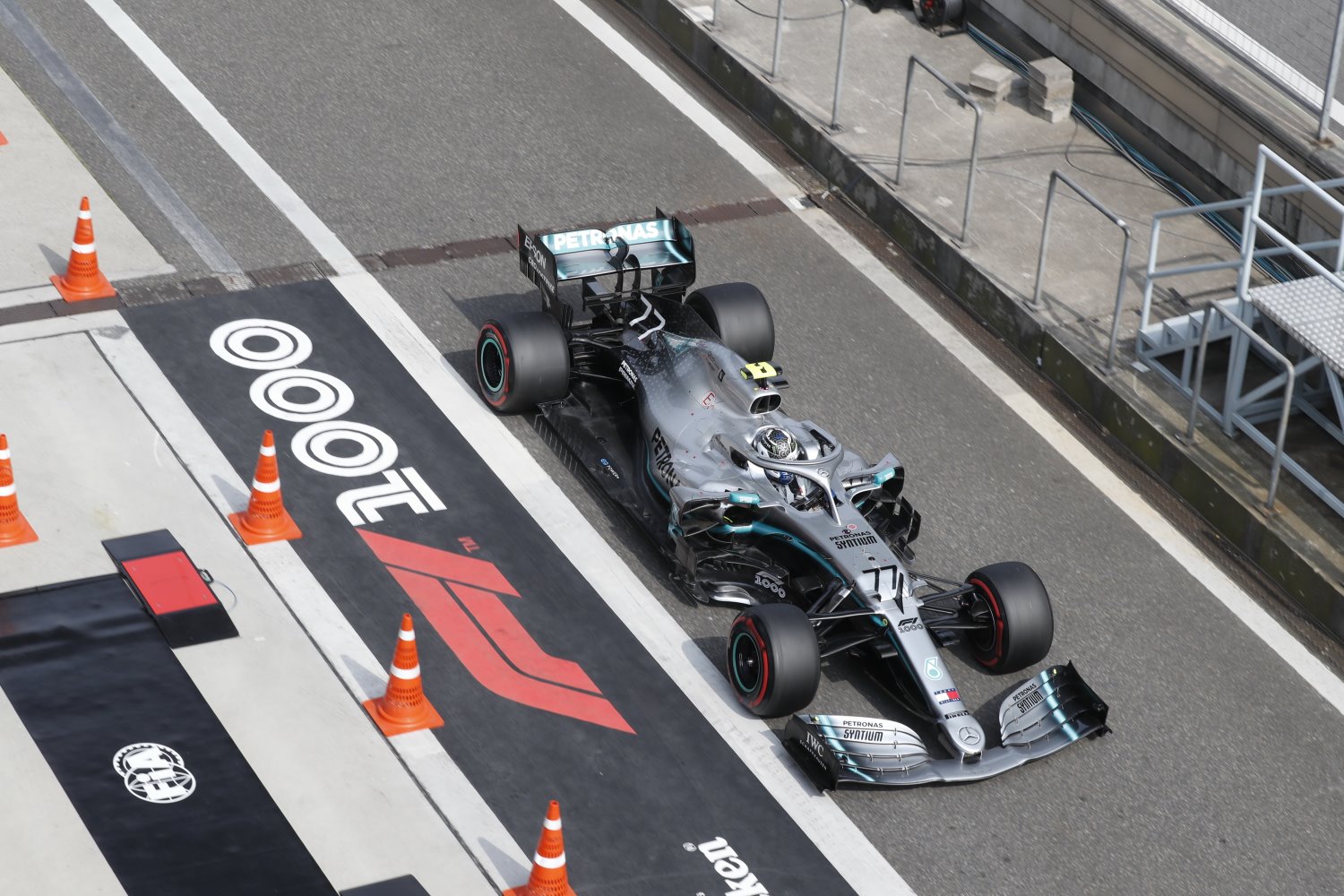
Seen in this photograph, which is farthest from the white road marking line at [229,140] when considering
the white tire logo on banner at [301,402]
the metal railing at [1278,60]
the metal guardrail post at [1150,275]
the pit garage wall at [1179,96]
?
the metal railing at [1278,60]

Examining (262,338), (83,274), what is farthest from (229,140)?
(262,338)

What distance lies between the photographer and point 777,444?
1224 centimetres

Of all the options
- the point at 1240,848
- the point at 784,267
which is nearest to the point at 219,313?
the point at 784,267

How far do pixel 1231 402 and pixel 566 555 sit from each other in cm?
495

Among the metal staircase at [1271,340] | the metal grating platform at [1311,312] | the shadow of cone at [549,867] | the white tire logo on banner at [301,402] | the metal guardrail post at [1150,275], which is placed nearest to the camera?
the shadow of cone at [549,867]

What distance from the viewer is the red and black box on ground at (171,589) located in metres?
11.5

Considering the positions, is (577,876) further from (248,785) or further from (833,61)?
(833,61)

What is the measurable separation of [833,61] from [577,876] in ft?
32.9

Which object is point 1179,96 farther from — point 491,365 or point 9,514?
point 9,514

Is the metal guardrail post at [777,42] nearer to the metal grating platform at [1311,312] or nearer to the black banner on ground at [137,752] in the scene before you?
the metal grating platform at [1311,312]

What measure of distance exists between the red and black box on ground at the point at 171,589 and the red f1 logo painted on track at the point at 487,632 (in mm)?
1160

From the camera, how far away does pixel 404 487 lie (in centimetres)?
1305

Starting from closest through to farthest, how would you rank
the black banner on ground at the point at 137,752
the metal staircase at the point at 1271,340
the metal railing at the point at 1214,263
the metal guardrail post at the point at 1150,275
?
the black banner on ground at the point at 137,752 < the metal staircase at the point at 1271,340 < the metal railing at the point at 1214,263 < the metal guardrail post at the point at 1150,275

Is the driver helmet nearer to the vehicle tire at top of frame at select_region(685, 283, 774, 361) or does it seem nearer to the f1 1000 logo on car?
the vehicle tire at top of frame at select_region(685, 283, 774, 361)
